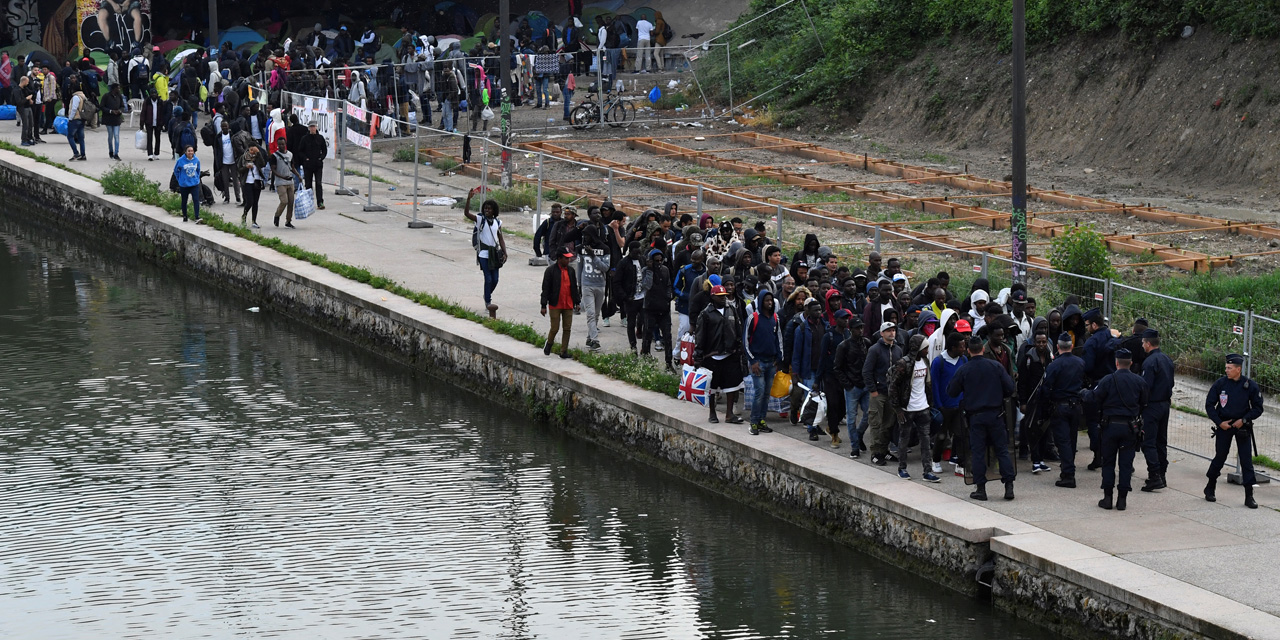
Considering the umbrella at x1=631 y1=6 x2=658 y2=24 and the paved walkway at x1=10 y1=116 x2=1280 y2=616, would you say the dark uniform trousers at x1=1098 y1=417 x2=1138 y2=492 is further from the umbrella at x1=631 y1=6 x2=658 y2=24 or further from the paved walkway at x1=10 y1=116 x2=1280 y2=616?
the umbrella at x1=631 y1=6 x2=658 y2=24

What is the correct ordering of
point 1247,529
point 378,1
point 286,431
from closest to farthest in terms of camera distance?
point 1247,529 → point 286,431 → point 378,1

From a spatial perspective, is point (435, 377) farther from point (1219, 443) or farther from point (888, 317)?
point (1219, 443)

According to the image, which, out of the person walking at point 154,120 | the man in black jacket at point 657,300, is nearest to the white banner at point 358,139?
the person walking at point 154,120

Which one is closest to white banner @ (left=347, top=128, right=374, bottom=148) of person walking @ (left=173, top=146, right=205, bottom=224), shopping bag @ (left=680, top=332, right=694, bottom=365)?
person walking @ (left=173, top=146, right=205, bottom=224)

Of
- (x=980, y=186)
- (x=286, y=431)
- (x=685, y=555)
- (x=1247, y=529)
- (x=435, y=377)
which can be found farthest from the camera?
(x=980, y=186)

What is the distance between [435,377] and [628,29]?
28079mm

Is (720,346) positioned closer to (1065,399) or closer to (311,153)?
(1065,399)

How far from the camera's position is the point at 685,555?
13.2 metres

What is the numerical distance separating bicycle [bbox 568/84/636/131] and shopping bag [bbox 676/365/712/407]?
71.6 feet

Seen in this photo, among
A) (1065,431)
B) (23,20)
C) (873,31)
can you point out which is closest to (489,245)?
(1065,431)

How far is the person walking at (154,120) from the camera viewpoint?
1236 inches

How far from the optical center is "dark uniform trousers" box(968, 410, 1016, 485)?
12422 millimetres

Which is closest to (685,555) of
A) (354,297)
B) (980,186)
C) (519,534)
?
(519,534)

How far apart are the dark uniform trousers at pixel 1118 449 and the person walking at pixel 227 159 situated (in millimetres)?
17830
